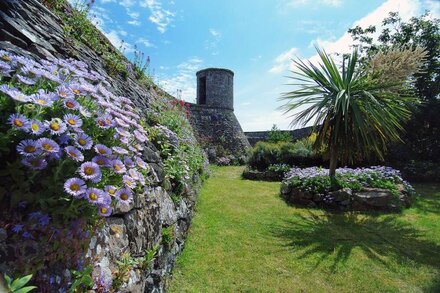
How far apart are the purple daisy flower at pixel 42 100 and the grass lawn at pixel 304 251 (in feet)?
7.40

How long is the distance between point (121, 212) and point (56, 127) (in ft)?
3.42

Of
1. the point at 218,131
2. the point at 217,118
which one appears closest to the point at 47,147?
the point at 218,131

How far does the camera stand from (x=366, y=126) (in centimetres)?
562

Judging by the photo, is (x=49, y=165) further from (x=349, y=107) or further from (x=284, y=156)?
(x=284, y=156)

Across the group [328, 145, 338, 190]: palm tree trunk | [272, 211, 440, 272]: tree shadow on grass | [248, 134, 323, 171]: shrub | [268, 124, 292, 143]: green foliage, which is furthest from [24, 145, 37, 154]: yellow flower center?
[268, 124, 292, 143]: green foliage

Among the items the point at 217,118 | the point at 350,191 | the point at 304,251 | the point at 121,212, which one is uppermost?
the point at 217,118

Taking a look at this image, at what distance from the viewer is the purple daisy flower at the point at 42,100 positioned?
1.43 m

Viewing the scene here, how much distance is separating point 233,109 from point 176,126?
50.2ft

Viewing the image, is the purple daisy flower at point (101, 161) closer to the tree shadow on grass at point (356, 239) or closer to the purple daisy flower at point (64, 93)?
the purple daisy flower at point (64, 93)

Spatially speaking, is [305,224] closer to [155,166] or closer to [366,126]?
[366,126]

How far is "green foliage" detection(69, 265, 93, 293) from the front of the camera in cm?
138

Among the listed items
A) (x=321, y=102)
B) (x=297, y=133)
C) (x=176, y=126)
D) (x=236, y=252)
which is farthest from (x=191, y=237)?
(x=297, y=133)

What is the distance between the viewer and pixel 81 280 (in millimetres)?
1397

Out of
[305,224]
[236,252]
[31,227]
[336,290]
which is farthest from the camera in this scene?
[305,224]
